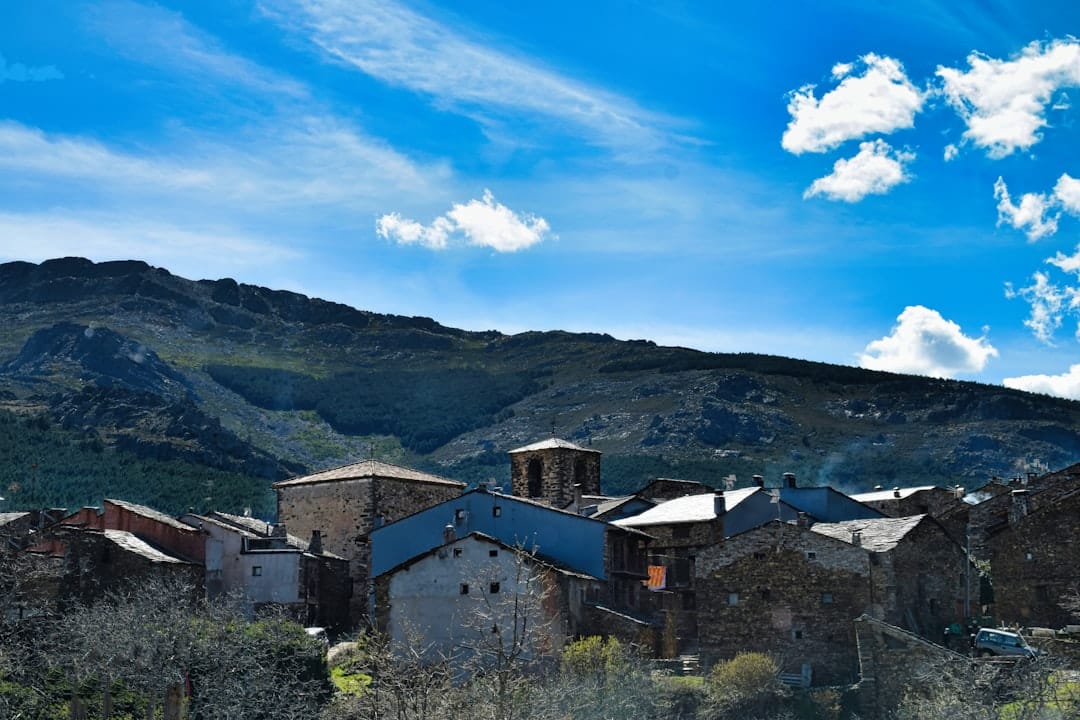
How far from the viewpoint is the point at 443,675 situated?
42.3 meters

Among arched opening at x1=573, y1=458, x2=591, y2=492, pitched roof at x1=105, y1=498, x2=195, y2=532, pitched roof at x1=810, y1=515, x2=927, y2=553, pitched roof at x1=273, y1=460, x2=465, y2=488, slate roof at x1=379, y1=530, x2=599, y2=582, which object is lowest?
slate roof at x1=379, y1=530, x2=599, y2=582

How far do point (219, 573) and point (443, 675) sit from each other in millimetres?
15722

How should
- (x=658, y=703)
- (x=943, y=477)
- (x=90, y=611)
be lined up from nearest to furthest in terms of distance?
(x=658, y=703) → (x=90, y=611) → (x=943, y=477)

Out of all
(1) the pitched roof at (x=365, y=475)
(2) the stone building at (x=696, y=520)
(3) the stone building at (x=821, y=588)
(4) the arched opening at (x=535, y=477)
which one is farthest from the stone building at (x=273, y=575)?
(4) the arched opening at (x=535, y=477)

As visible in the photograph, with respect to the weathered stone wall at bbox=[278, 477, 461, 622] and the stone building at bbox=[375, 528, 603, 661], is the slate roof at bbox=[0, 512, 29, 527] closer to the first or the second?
the weathered stone wall at bbox=[278, 477, 461, 622]

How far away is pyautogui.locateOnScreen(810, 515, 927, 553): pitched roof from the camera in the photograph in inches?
1781

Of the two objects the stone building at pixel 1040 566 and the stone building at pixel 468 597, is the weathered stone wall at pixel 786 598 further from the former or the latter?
the stone building at pixel 1040 566

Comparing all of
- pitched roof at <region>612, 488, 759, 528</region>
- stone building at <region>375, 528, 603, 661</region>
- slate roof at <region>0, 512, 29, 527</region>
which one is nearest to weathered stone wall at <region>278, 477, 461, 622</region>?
pitched roof at <region>612, 488, 759, 528</region>

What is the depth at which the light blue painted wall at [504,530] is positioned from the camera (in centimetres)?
5206

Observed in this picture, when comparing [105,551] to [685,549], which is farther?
[685,549]

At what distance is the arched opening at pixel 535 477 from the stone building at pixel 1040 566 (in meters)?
28.8

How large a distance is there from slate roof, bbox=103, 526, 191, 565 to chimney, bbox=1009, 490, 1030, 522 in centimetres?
3213

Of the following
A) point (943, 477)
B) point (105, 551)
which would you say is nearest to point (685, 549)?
point (105, 551)

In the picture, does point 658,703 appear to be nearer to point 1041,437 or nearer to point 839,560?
point 839,560
